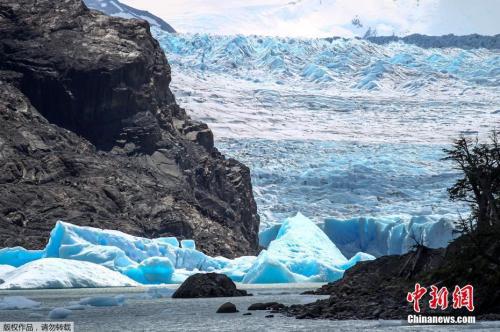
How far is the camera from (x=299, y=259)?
306 ft

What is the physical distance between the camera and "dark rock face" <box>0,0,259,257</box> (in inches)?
4286

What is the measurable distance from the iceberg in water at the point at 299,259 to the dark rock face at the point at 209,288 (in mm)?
23072

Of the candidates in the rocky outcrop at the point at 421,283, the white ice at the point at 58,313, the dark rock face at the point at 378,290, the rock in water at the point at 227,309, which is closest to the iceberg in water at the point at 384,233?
the dark rock face at the point at 378,290

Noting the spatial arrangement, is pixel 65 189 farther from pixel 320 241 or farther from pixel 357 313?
pixel 357 313

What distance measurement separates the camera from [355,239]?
423 feet

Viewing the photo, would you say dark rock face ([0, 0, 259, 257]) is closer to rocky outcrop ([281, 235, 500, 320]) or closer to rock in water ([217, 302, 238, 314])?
rock in water ([217, 302, 238, 314])

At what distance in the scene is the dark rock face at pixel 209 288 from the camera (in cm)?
5910

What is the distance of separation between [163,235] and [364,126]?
88.1m

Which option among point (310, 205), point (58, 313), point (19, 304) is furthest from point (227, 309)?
point (310, 205)

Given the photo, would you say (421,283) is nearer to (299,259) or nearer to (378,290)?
(378,290)

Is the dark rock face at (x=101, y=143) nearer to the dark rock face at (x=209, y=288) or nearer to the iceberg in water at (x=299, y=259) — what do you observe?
the iceberg in water at (x=299, y=259)

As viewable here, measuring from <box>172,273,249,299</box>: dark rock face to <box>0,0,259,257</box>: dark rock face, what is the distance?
43069 millimetres

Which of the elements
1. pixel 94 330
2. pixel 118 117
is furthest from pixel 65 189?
pixel 94 330

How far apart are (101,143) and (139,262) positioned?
42.4m
